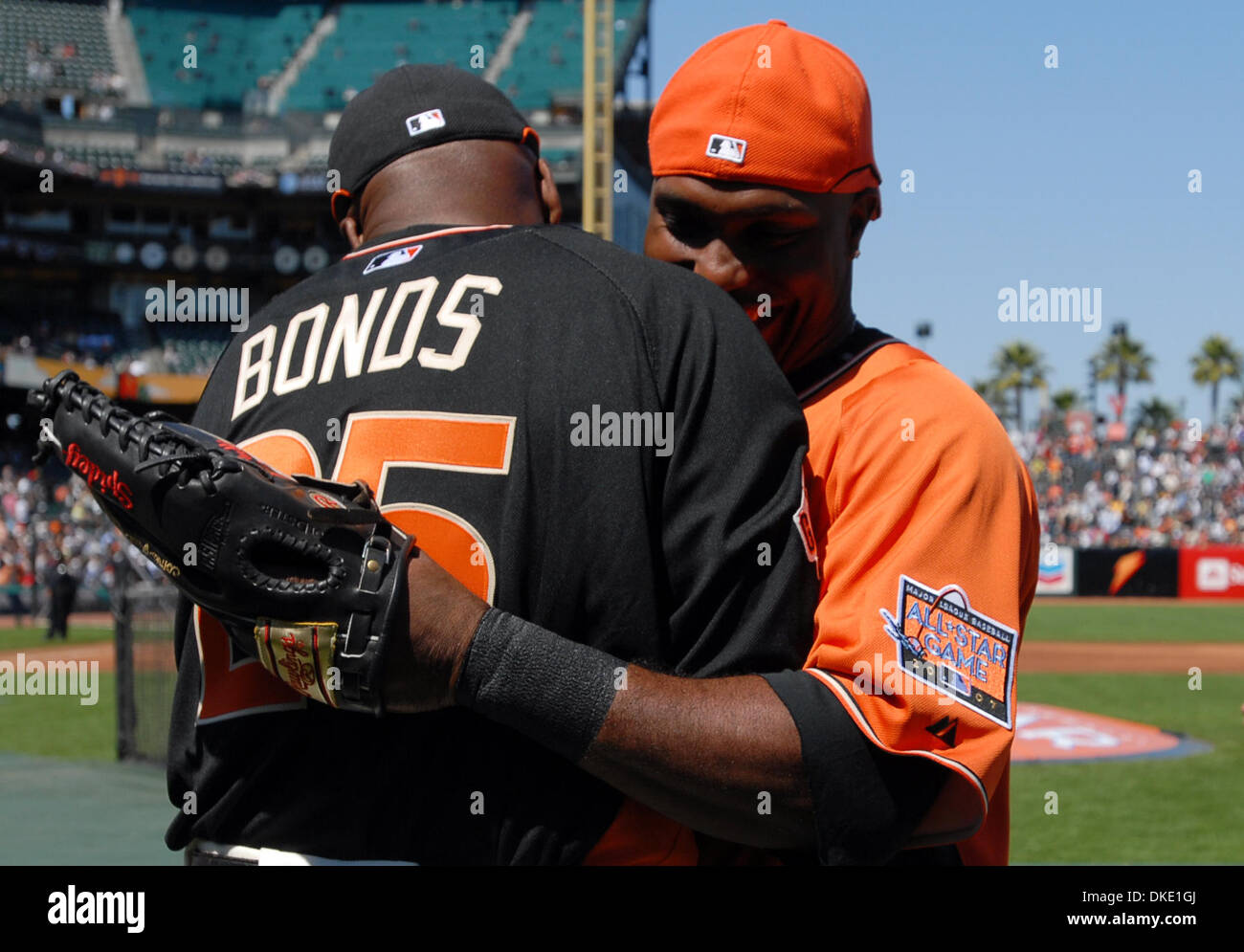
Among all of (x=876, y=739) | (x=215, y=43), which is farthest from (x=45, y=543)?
(x=876, y=739)

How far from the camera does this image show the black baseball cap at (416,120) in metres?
1.78

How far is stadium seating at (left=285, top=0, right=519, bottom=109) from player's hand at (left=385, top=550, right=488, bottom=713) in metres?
44.0

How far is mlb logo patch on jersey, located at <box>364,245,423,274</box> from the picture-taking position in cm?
167

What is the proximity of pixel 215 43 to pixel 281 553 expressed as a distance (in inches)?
1893

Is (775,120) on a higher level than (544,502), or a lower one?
higher

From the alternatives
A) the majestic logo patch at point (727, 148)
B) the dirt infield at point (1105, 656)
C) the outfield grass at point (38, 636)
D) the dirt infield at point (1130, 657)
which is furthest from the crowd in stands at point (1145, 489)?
the majestic logo patch at point (727, 148)

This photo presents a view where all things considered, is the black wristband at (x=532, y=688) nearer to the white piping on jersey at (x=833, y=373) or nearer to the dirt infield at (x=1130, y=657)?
the white piping on jersey at (x=833, y=373)

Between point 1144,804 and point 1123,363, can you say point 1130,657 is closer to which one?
point 1144,804

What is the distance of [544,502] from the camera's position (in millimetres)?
1497

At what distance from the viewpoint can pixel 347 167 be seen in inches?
74.5

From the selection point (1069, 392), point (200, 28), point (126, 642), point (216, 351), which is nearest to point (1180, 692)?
point (126, 642)

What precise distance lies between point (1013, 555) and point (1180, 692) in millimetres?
14216

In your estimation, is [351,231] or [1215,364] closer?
[351,231]
